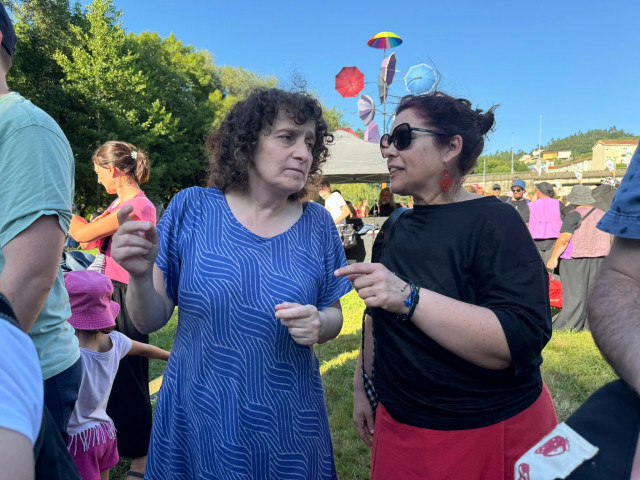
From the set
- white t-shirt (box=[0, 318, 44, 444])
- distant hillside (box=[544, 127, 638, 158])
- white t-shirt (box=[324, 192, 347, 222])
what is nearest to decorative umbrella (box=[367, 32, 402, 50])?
white t-shirt (box=[324, 192, 347, 222])

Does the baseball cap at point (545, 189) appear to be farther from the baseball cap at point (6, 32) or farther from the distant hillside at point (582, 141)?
the distant hillside at point (582, 141)

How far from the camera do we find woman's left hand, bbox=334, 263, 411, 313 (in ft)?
4.48

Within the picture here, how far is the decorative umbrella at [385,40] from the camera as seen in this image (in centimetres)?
1298

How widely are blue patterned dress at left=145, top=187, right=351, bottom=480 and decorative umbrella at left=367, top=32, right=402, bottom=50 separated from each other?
42.1 feet

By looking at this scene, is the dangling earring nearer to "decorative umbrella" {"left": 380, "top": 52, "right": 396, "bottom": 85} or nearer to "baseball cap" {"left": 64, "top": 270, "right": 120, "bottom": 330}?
"baseball cap" {"left": 64, "top": 270, "right": 120, "bottom": 330}

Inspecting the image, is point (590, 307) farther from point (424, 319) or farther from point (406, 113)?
point (406, 113)

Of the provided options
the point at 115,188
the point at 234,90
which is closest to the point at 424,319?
the point at 115,188

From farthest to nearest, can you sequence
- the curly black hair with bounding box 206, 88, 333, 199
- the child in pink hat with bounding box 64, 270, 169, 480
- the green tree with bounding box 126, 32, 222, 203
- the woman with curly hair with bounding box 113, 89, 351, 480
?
1. the green tree with bounding box 126, 32, 222, 203
2. the child in pink hat with bounding box 64, 270, 169, 480
3. the curly black hair with bounding box 206, 88, 333, 199
4. the woman with curly hair with bounding box 113, 89, 351, 480

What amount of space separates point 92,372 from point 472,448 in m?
1.94

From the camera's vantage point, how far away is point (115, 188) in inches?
119

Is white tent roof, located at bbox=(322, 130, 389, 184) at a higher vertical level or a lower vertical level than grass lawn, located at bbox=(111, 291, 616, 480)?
higher

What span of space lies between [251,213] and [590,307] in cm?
124

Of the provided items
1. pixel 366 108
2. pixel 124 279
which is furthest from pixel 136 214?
pixel 366 108

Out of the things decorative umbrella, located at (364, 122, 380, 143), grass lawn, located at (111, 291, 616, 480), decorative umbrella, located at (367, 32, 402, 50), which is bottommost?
grass lawn, located at (111, 291, 616, 480)
